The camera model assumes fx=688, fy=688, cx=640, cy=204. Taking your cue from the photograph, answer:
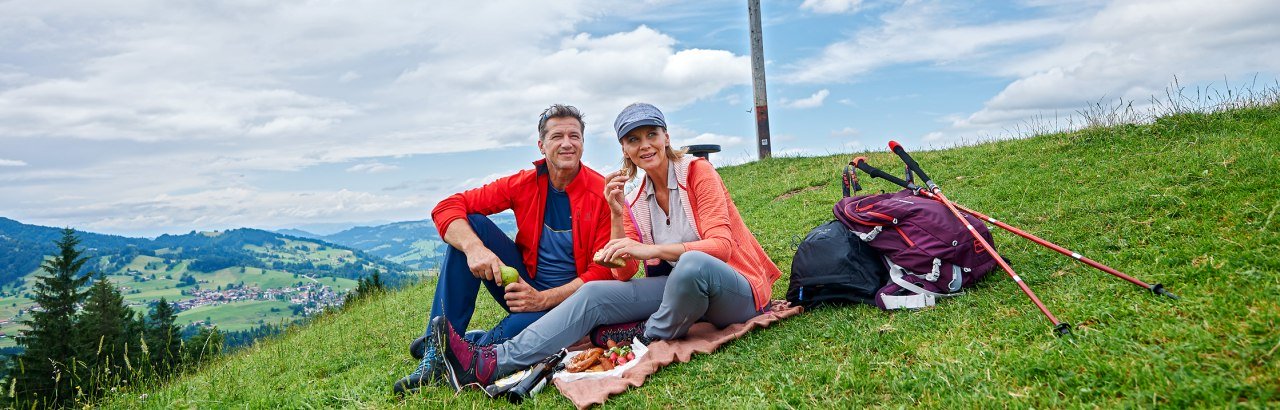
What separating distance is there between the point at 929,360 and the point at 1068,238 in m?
3.17

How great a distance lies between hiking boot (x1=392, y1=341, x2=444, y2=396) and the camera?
4027mm

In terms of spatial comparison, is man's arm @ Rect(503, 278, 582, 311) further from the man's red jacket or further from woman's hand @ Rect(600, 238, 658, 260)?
woman's hand @ Rect(600, 238, 658, 260)

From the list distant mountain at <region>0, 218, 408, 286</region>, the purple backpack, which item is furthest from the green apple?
distant mountain at <region>0, 218, 408, 286</region>

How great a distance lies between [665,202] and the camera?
4758 millimetres

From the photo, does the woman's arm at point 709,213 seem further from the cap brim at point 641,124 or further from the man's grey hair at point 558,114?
the man's grey hair at point 558,114

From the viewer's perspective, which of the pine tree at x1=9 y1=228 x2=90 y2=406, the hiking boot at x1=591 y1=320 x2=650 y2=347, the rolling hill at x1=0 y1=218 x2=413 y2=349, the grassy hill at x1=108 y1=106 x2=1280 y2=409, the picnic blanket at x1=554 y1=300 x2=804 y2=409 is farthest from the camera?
the rolling hill at x1=0 y1=218 x2=413 y2=349

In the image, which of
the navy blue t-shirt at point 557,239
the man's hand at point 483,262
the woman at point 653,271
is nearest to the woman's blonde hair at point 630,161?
the woman at point 653,271

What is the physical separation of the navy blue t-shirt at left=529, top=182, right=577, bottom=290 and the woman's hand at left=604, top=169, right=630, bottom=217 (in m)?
0.61

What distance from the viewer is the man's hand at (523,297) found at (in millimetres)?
4504

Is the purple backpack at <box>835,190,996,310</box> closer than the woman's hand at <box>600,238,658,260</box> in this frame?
No

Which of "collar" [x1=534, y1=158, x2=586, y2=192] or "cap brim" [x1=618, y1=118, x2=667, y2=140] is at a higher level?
"cap brim" [x1=618, y1=118, x2=667, y2=140]

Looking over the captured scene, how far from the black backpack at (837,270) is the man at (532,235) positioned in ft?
4.97

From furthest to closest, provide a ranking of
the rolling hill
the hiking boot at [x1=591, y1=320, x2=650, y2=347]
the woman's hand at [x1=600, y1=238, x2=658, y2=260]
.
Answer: the rolling hill → the hiking boot at [x1=591, y1=320, x2=650, y2=347] → the woman's hand at [x1=600, y1=238, x2=658, y2=260]

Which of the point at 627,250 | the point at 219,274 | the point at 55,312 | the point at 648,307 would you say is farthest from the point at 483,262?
the point at 219,274
